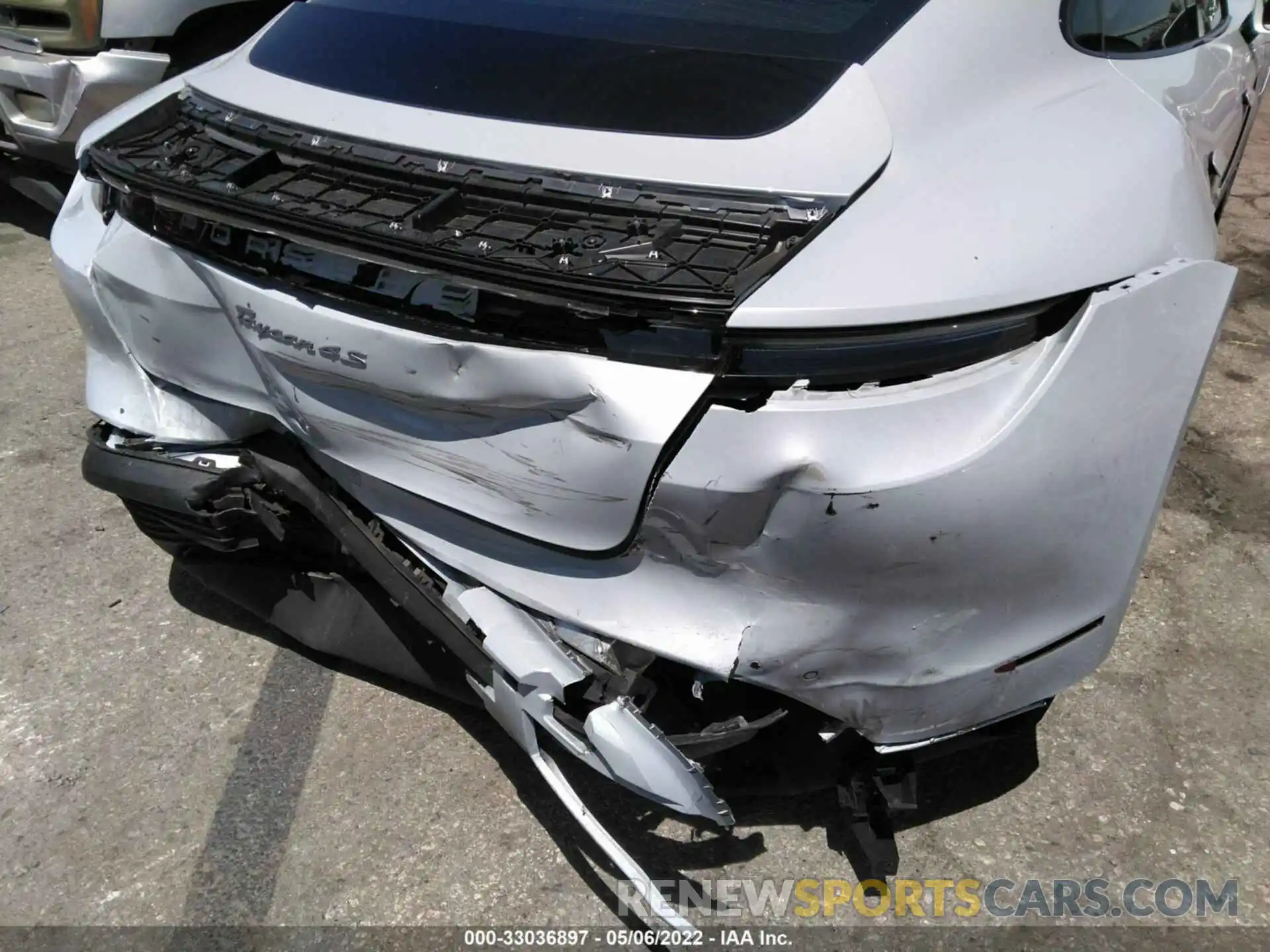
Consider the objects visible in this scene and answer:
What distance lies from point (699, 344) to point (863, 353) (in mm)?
241

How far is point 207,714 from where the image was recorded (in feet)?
8.02

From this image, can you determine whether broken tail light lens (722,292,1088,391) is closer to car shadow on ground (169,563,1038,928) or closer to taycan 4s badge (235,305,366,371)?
taycan 4s badge (235,305,366,371)

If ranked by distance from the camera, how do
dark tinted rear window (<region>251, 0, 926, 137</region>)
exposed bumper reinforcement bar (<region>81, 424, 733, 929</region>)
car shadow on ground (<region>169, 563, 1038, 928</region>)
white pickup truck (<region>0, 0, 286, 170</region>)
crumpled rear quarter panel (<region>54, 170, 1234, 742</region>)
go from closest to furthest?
crumpled rear quarter panel (<region>54, 170, 1234, 742</region>)
exposed bumper reinforcement bar (<region>81, 424, 733, 929</region>)
dark tinted rear window (<region>251, 0, 926, 137</region>)
car shadow on ground (<region>169, 563, 1038, 928</region>)
white pickup truck (<region>0, 0, 286, 170</region>)

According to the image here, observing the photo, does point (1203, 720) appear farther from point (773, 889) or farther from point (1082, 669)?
point (773, 889)

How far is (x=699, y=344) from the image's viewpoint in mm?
1524

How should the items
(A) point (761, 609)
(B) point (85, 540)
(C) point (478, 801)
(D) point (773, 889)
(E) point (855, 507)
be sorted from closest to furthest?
(E) point (855, 507)
(A) point (761, 609)
(D) point (773, 889)
(C) point (478, 801)
(B) point (85, 540)

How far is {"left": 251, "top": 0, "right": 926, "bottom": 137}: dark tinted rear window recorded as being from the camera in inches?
72.4

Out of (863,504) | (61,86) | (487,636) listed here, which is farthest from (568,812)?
(61,86)

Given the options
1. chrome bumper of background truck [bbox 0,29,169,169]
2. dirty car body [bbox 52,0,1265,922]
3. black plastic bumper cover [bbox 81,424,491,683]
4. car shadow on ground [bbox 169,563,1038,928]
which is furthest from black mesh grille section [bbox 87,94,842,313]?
chrome bumper of background truck [bbox 0,29,169,169]

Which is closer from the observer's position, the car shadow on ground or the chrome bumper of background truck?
the car shadow on ground

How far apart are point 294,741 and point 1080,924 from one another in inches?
→ 65.6

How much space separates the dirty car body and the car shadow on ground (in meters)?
0.27

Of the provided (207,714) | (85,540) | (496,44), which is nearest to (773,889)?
(207,714)

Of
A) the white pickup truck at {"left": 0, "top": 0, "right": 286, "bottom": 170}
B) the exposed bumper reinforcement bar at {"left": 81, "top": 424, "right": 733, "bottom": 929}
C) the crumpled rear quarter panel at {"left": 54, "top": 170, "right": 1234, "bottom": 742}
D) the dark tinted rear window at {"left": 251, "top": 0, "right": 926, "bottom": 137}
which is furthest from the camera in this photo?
the white pickup truck at {"left": 0, "top": 0, "right": 286, "bottom": 170}
